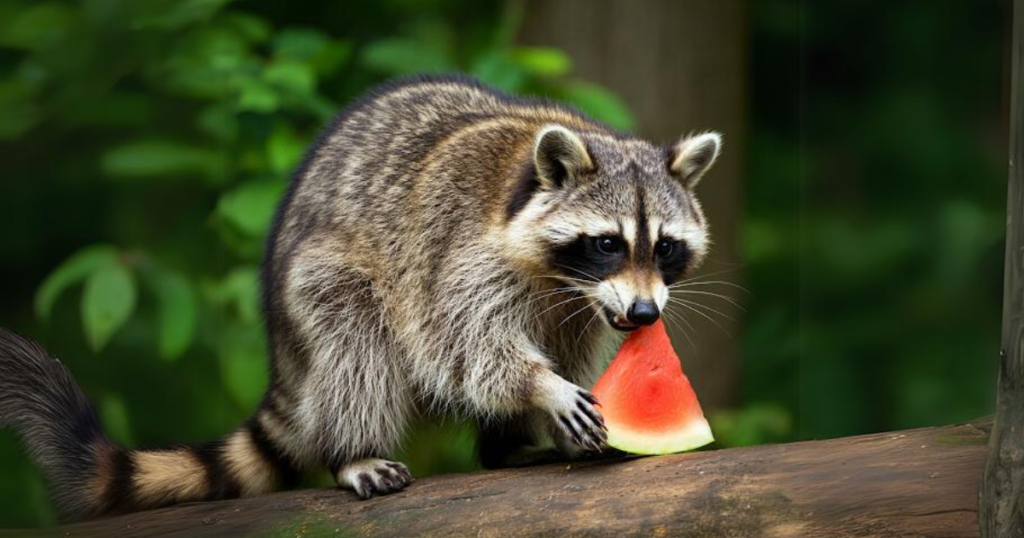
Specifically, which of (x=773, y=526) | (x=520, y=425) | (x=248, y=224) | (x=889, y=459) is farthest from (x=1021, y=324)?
(x=248, y=224)

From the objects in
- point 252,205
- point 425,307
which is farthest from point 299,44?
point 425,307

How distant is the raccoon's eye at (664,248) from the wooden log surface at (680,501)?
594mm

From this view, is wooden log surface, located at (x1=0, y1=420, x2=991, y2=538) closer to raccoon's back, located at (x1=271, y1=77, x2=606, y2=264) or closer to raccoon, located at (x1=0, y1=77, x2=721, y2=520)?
raccoon, located at (x1=0, y1=77, x2=721, y2=520)

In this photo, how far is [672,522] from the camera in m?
3.17

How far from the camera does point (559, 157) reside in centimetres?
375

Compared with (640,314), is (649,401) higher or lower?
lower

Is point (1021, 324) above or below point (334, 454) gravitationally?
above

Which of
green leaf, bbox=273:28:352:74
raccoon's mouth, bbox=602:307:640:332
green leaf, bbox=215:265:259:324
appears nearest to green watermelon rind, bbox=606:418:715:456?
raccoon's mouth, bbox=602:307:640:332

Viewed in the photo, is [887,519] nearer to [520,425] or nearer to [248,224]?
[520,425]

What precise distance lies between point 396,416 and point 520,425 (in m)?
0.40

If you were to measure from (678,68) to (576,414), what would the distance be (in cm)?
310

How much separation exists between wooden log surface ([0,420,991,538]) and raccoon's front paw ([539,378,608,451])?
8 cm

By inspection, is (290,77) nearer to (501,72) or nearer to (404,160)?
(501,72)

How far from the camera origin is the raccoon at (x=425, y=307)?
3686mm
